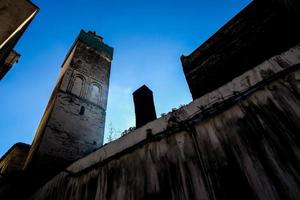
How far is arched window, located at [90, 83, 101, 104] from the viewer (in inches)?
528

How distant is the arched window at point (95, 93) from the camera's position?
13415 millimetres

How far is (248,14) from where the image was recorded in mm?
7105

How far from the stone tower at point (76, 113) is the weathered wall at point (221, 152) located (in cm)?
637

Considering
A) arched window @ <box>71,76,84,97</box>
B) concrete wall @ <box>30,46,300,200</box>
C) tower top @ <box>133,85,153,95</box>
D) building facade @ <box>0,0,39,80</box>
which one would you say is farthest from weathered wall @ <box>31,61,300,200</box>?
arched window @ <box>71,76,84,97</box>

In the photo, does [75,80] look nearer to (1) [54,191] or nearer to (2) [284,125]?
(1) [54,191]

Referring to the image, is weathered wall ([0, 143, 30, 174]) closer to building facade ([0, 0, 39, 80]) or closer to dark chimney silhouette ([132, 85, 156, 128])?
building facade ([0, 0, 39, 80])

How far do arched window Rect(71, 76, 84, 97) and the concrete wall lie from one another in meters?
9.77

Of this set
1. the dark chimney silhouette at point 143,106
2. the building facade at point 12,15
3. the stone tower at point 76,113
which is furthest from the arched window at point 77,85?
the dark chimney silhouette at point 143,106

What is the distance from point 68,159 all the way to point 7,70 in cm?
1081

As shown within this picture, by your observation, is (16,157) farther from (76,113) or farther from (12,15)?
(12,15)

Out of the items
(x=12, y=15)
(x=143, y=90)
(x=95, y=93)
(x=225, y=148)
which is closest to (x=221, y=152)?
(x=225, y=148)

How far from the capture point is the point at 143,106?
586 cm

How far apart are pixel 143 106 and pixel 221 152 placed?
345cm

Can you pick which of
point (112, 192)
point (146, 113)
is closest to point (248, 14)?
point (146, 113)
